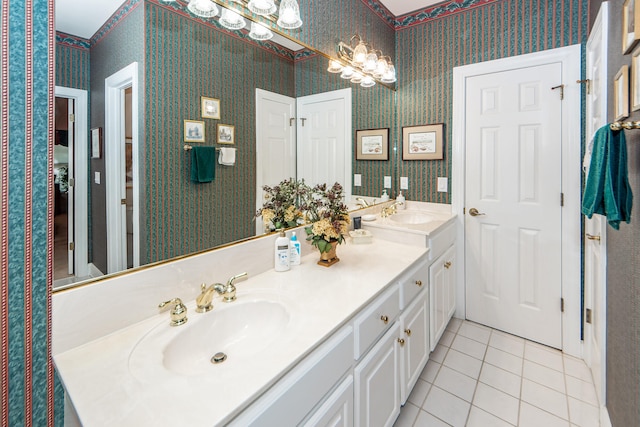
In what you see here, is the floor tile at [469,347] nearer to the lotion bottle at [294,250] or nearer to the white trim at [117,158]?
the lotion bottle at [294,250]

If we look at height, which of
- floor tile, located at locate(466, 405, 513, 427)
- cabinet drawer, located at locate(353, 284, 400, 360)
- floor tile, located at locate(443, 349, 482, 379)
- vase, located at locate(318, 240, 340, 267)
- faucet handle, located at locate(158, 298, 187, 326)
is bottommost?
floor tile, located at locate(466, 405, 513, 427)

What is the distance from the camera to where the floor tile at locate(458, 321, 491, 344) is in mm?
2375

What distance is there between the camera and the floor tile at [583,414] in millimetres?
1592

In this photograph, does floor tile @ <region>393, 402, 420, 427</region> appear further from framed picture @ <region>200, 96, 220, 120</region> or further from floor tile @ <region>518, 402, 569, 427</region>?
framed picture @ <region>200, 96, 220, 120</region>

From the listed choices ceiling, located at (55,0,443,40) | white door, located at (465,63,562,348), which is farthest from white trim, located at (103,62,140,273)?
white door, located at (465,63,562,348)

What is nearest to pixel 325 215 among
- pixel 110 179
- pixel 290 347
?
pixel 290 347

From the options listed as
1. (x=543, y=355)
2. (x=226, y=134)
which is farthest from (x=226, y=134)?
(x=543, y=355)

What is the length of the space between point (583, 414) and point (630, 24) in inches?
74.3

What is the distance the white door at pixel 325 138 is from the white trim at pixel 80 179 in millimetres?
961

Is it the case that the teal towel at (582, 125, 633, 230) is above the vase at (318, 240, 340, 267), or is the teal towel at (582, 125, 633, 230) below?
above

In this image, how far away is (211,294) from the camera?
43.6 inches

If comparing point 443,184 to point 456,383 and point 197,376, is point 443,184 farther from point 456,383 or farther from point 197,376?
point 197,376

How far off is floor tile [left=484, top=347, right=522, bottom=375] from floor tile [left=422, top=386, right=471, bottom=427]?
20.0 inches

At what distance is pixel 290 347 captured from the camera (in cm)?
86
